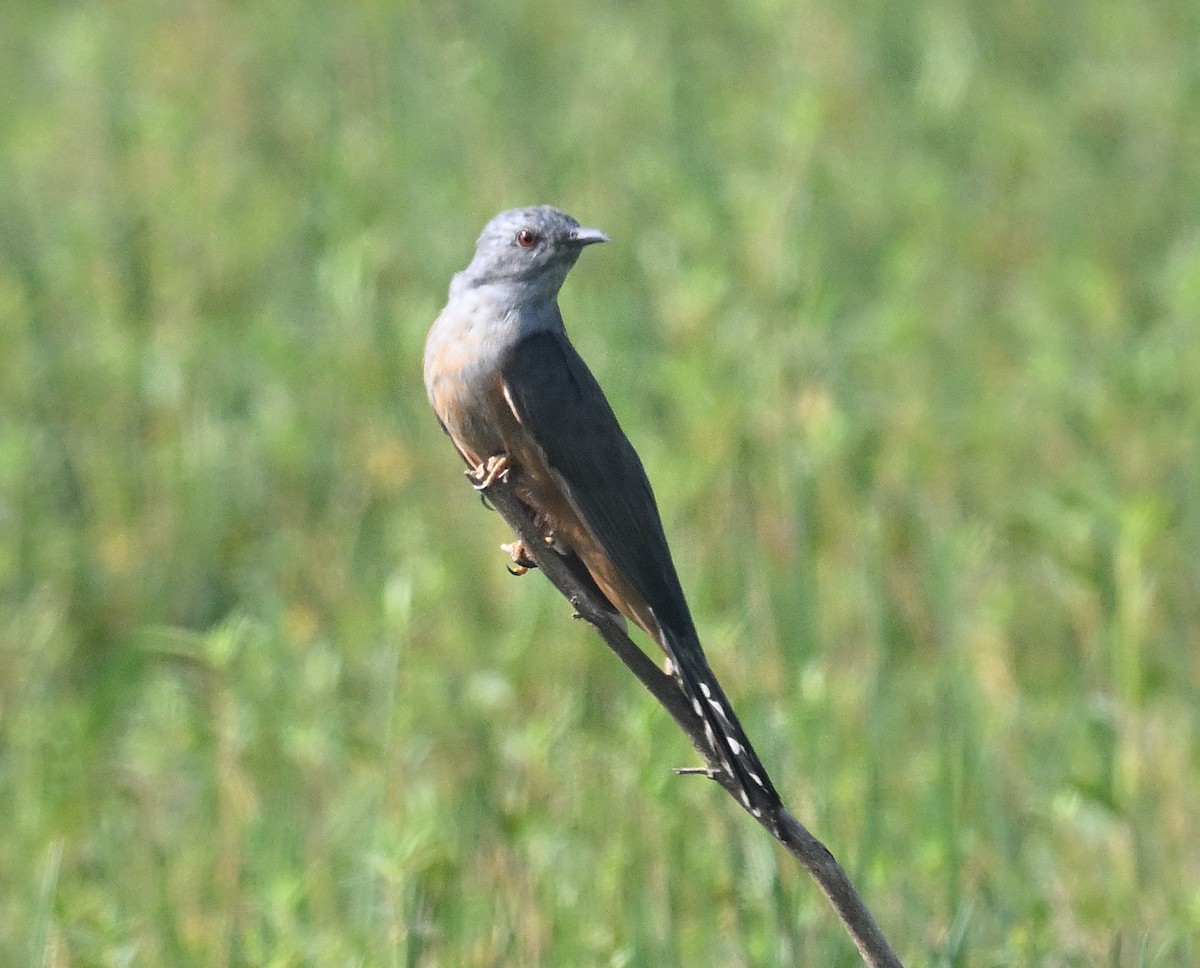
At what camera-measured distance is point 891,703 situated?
498 cm

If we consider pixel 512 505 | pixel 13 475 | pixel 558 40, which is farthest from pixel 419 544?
pixel 558 40

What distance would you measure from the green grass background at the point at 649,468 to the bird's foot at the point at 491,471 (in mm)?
601

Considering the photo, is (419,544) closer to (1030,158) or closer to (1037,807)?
(1037,807)

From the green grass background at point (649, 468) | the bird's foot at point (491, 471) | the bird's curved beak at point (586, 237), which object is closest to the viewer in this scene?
the bird's foot at point (491, 471)

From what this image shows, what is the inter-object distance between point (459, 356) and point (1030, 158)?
5449 millimetres

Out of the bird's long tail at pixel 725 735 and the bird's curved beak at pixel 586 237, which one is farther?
the bird's curved beak at pixel 586 237

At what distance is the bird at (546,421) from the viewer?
3328 millimetres

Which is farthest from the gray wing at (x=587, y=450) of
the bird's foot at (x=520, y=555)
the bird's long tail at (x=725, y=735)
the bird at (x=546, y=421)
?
the bird's long tail at (x=725, y=735)

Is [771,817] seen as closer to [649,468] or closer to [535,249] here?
[535,249]

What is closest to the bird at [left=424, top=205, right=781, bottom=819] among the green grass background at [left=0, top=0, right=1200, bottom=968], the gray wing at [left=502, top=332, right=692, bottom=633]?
the gray wing at [left=502, top=332, right=692, bottom=633]

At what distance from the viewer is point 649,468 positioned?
5691 mm

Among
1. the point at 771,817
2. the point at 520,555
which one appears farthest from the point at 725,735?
the point at 520,555

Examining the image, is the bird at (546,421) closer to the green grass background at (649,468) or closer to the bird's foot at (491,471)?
the bird's foot at (491,471)

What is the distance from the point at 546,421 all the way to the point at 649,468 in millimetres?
2265
